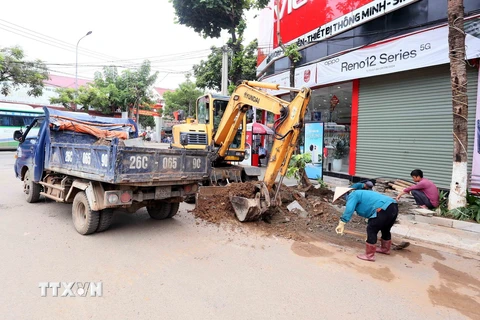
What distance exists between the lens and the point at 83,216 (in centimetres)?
514

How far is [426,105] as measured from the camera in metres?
8.71

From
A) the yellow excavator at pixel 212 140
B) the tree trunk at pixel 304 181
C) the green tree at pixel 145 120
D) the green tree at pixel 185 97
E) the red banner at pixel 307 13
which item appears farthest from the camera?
the green tree at pixel 145 120

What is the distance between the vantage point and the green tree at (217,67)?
1883cm

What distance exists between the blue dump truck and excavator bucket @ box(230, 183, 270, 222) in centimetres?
90

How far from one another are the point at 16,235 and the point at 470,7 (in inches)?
439

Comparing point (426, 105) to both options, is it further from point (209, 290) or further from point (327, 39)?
point (209, 290)

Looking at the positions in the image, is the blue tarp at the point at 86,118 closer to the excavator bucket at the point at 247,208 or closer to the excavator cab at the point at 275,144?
the excavator cab at the point at 275,144

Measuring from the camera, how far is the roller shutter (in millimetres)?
8273

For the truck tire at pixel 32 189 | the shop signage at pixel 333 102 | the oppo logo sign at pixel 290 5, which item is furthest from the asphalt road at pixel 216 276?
the oppo logo sign at pixel 290 5

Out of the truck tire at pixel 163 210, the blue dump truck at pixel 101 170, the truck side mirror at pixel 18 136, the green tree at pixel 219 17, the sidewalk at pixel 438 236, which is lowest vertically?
the sidewalk at pixel 438 236

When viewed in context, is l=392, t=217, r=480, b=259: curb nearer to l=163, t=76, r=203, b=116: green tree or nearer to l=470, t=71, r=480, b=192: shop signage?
l=470, t=71, r=480, b=192: shop signage

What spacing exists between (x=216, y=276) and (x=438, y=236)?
4521 millimetres

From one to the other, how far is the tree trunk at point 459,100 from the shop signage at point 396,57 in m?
1.55

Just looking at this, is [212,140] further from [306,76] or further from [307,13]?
[307,13]
